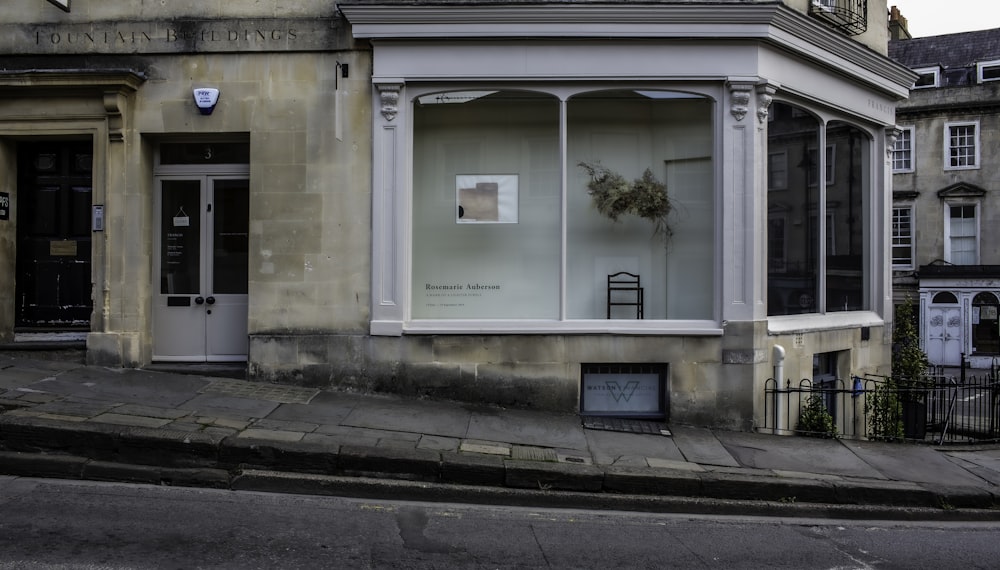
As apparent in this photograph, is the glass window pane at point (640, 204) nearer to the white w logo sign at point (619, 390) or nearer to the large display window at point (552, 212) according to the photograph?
the large display window at point (552, 212)

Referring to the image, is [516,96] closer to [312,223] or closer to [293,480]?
[312,223]

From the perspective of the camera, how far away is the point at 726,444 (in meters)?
8.50

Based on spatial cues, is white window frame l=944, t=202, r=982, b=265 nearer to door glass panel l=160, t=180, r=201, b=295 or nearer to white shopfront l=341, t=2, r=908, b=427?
white shopfront l=341, t=2, r=908, b=427

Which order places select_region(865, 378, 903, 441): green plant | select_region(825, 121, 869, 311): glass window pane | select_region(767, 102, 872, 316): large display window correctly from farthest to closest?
select_region(825, 121, 869, 311): glass window pane → select_region(767, 102, 872, 316): large display window → select_region(865, 378, 903, 441): green plant

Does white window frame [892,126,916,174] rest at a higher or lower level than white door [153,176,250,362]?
higher

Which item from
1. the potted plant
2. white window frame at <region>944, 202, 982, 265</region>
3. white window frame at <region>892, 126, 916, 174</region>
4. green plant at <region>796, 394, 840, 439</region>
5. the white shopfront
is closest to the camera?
the white shopfront

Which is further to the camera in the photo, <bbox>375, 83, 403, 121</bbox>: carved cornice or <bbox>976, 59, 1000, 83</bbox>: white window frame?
<bbox>976, 59, 1000, 83</bbox>: white window frame

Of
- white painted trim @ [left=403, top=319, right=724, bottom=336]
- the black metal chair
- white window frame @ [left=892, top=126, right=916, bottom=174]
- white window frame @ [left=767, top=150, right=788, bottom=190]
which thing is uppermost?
white window frame @ [left=892, top=126, right=916, bottom=174]

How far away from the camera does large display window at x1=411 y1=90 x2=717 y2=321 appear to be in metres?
9.92

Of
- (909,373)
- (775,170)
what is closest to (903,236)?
(909,373)

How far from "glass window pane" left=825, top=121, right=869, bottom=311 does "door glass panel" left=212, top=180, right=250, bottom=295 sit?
8556 mm

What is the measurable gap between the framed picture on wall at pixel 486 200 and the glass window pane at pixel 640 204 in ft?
2.64

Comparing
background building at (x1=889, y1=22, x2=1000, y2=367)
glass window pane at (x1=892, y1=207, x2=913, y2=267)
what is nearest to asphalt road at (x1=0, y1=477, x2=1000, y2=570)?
background building at (x1=889, y1=22, x2=1000, y2=367)

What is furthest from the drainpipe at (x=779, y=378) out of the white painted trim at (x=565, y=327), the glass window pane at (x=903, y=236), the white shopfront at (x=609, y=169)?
the glass window pane at (x=903, y=236)
